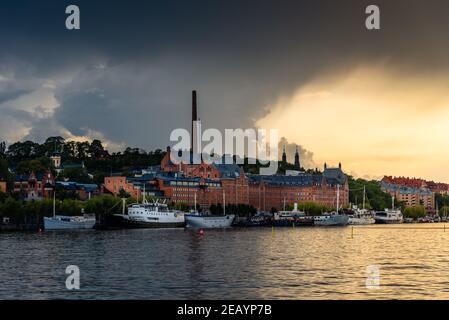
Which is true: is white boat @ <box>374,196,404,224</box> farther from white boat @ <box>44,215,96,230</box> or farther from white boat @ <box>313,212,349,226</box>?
white boat @ <box>44,215,96,230</box>

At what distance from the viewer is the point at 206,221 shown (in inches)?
4326

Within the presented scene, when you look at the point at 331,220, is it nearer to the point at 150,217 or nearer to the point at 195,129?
the point at 195,129

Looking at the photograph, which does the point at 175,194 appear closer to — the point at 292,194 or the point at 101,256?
the point at 292,194

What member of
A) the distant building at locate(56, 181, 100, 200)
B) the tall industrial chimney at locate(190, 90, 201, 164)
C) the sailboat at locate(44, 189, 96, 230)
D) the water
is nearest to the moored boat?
the tall industrial chimney at locate(190, 90, 201, 164)

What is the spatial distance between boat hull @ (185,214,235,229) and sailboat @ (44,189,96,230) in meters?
14.5

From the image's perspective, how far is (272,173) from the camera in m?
193

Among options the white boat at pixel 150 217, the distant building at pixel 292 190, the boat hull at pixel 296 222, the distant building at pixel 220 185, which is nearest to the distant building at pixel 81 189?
the distant building at pixel 220 185

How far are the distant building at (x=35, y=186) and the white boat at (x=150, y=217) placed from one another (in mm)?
23243

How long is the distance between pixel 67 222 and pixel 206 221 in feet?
73.5

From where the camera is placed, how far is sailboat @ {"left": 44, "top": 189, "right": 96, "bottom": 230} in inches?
3748

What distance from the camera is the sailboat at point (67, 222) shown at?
312ft
